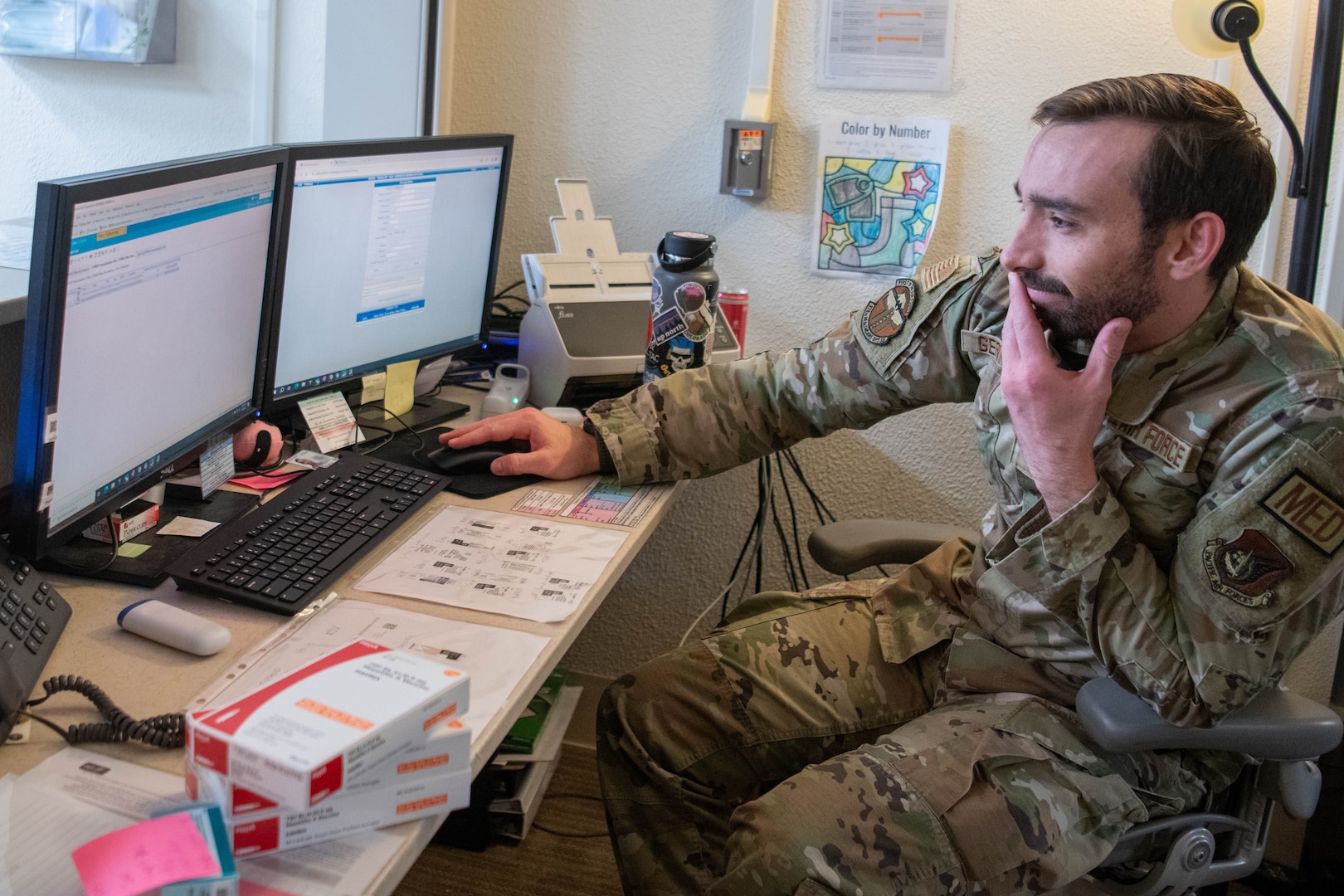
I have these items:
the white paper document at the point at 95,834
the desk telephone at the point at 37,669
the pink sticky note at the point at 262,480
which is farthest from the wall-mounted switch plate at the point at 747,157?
the white paper document at the point at 95,834

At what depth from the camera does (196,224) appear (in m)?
1.17

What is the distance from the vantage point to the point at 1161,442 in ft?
4.13

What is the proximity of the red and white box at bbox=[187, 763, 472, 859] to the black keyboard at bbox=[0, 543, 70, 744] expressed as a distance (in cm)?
19

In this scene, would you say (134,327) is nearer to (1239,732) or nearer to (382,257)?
(382,257)

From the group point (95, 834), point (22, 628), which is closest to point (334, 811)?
point (95, 834)

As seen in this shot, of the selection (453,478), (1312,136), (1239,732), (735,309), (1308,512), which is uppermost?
(1312,136)

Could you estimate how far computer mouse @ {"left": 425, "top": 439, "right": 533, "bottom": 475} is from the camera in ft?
4.90

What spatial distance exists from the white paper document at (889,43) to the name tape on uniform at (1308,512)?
987 mm

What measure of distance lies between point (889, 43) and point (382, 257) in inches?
36.1

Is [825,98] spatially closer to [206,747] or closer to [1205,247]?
[1205,247]

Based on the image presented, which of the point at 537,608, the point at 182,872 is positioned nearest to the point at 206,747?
the point at 182,872

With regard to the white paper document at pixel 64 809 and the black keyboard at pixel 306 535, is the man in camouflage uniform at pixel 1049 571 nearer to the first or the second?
the black keyboard at pixel 306 535

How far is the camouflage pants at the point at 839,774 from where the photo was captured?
114cm

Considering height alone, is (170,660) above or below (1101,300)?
below
